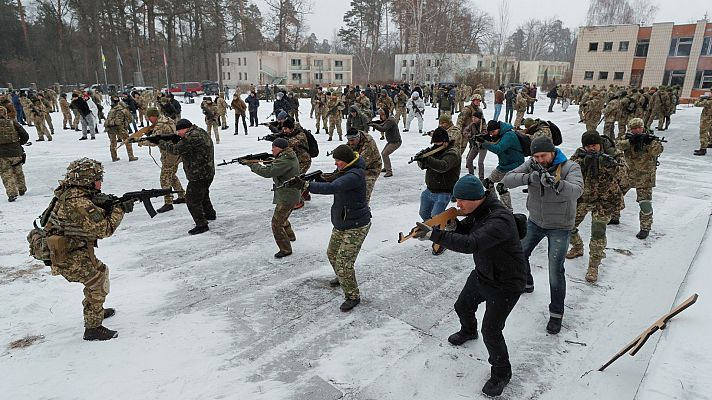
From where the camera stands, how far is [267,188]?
916cm

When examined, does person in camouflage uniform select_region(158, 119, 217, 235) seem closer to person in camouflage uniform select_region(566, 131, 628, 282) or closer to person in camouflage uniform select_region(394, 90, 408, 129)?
person in camouflage uniform select_region(566, 131, 628, 282)

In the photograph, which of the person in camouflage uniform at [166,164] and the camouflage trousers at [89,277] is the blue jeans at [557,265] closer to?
the camouflage trousers at [89,277]

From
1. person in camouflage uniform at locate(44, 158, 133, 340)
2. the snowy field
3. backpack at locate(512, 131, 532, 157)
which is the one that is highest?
backpack at locate(512, 131, 532, 157)

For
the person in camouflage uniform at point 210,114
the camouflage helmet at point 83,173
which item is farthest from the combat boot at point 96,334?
the person in camouflage uniform at point 210,114

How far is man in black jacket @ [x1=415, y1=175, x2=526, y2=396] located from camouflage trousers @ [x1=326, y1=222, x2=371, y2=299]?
1328 mm

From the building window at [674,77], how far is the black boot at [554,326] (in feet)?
150

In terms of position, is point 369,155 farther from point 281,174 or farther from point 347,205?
point 347,205

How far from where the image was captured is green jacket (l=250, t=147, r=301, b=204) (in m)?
5.14

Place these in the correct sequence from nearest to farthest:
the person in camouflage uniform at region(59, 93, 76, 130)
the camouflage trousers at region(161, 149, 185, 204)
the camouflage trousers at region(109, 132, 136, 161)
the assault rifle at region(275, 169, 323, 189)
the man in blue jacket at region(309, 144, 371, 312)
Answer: the man in blue jacket at region(309, 144, 371, 312)
the assault rifle at region(275, 169, 323, 189)
the camouflage trousers at region(161, 149, 185, 204)
the camouflage trousers at region(109, 132, 136, 161)
the person in camouflage uniform at region(59, 93, 76, 130)

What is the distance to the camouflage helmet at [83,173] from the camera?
3.46 meters

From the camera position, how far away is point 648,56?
39594 mm

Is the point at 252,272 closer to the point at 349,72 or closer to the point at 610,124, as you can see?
the point at 610,124

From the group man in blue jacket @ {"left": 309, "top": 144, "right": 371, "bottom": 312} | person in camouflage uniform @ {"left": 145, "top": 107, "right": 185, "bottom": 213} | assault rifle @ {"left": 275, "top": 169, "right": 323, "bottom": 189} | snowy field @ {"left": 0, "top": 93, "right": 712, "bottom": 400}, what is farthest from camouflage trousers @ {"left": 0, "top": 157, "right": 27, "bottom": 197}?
man in blue jacket @ {"left": 309, "top": 144, "right": 371, "bottom": 312}

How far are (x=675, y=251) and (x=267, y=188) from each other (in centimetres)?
729
